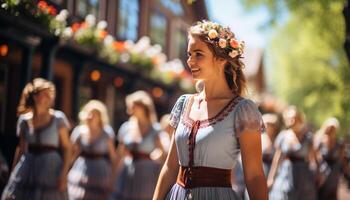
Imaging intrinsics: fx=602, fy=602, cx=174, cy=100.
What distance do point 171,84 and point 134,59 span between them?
352 cm

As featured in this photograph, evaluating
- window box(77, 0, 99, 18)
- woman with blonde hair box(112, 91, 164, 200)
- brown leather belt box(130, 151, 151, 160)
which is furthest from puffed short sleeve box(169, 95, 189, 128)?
brown leather belt box(130, 151, 151, 160)

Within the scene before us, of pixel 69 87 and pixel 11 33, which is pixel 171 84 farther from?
pixel 11 33

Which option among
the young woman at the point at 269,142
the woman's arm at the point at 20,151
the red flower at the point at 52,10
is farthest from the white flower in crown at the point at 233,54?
the young woman at the point at 269,142

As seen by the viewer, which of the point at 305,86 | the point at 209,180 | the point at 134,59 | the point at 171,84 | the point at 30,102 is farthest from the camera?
the point at 305,86

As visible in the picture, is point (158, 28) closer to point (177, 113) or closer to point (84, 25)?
point (84, 25)

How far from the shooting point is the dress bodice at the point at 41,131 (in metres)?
6.71

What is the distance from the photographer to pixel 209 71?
3.79 metres

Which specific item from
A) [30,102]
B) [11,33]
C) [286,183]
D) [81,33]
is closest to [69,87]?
[81,33]

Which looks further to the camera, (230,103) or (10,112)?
(10,112)

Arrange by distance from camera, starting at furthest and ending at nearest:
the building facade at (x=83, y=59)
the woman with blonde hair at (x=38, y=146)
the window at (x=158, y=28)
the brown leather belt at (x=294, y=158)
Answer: the window at (x=158, y=28)
the brown leather belt at (x=294, y=158)
the building facade at (x=83, y=59)
the woman with blonde hair at (x=38, y=146)

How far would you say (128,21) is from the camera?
14.7 metres

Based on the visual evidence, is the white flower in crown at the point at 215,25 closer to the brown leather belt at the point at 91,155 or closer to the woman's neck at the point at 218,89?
the woman's neck at the point at 218,89

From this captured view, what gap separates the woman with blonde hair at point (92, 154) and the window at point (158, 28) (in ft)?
25.4

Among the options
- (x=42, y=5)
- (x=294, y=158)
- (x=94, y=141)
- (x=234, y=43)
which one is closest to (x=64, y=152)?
(x=42, y=5)
